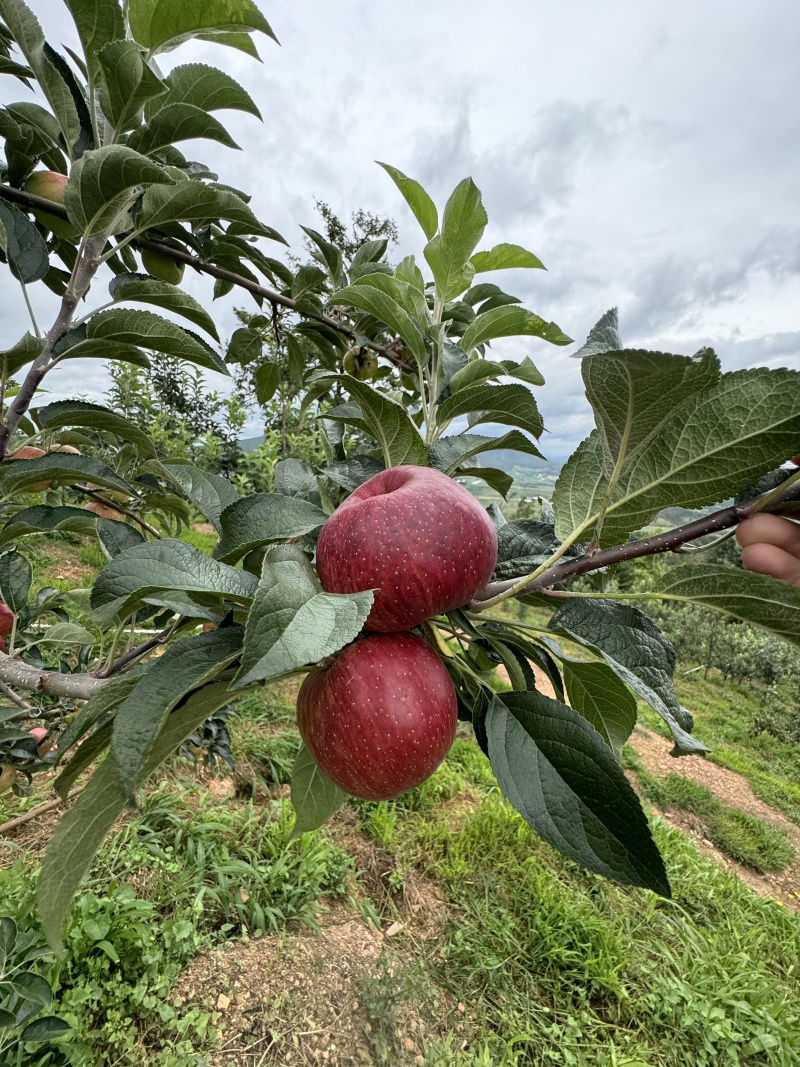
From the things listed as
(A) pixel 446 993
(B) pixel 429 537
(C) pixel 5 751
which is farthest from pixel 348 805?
(B) pixel 429 537

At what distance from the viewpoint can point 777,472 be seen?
47cm

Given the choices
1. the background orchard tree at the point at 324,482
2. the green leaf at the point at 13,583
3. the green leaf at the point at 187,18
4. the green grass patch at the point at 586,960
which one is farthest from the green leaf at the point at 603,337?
the green grass patch at the point at 586,960

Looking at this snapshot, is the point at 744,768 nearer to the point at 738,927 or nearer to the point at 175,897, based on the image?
the point at 738,927

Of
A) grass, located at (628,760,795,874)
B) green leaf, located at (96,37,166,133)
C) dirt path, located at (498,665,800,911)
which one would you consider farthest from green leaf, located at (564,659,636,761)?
grass, located at (628,760,795,874)

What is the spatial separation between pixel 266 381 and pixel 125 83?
2.28 ft

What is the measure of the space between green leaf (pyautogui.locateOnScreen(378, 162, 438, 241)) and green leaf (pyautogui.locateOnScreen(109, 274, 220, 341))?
0.33m

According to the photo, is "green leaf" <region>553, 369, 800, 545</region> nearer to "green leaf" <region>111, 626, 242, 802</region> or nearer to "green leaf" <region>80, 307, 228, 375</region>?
"green leaf" <region>111, 626, 242, 802</region>

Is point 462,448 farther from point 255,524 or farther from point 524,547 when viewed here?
point 255,524

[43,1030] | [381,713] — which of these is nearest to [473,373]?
[381,713]

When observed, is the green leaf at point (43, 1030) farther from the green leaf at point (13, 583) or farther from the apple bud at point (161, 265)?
the apple bud at point (161, 265)

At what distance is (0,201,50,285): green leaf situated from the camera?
2.43 ft

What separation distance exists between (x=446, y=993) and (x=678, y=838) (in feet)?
6.73

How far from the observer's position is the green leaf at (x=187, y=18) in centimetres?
65

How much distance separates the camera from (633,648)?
470 mm
